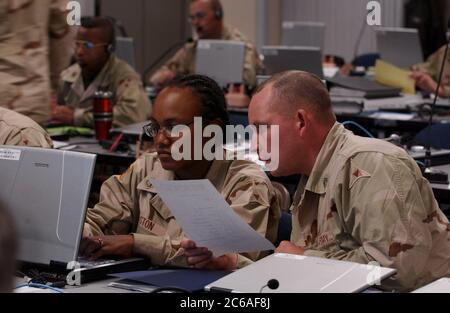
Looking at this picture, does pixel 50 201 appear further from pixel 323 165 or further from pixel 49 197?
pixel 323 165

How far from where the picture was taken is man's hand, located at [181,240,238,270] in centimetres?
227

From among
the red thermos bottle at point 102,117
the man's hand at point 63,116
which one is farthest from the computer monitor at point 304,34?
the red thermos bottle at point 102,117

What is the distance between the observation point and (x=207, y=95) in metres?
2.66

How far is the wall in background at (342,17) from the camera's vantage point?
9.22 m

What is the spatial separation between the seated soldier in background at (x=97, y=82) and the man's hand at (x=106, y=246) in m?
2.82

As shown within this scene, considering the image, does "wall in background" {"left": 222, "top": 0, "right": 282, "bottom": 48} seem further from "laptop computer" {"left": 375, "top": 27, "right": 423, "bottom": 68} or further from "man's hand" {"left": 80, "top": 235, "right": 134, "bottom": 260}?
"man's hand" {"left": 80, "top": 235, "right": 134, "bottom": 260}

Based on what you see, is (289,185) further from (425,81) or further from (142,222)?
(425,81)

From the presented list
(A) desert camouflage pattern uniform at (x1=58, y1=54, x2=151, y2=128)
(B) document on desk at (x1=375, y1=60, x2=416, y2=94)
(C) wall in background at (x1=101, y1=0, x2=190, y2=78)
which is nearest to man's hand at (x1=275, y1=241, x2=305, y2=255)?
(A) desert camouflage pattern uniform at (x1=58, y1=54, x2=151, y2=128)

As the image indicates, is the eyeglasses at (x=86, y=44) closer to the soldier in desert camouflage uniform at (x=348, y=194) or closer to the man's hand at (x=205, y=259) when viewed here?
the soldier in desert camouflage uniform at (x=348, y=194)

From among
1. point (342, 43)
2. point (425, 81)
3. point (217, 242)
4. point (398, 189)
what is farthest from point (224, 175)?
point (342, 43)

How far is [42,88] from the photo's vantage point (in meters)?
3.18

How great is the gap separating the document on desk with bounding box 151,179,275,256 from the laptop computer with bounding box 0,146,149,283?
189 millimetres

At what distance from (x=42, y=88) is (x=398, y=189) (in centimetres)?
154
